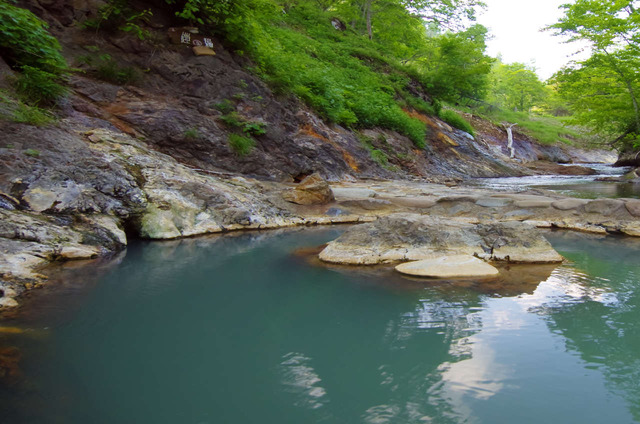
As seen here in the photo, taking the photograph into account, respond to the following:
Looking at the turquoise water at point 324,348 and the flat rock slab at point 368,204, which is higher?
the flat rock slab at point 368,204

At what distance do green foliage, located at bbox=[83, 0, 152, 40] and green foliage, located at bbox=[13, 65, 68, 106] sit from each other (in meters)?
3.13

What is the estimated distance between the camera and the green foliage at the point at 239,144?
9102 millimetres

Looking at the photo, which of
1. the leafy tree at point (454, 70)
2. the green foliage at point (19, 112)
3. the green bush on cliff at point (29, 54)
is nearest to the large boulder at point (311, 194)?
the green foliage at point (19, 112)

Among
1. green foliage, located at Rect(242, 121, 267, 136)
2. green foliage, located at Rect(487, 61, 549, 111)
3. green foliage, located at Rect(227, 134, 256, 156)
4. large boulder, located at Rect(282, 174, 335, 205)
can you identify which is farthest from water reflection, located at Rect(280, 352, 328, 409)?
green foliage, located at Rect(487, 61, 549, 111)

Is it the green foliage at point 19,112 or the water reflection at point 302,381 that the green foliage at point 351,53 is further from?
the water reflection at point 302,381

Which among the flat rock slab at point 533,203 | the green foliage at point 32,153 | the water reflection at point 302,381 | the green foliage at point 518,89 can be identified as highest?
the green foliage at point 518,89

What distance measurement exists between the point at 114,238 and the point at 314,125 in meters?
7.55

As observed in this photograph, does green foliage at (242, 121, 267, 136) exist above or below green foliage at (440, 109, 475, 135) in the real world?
below

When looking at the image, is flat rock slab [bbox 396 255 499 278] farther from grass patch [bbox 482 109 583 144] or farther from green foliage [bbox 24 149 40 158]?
grass patch [bbox 482 109 583 144]

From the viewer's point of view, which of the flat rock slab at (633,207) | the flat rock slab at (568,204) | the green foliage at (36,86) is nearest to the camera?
the green foliage at (36,86)

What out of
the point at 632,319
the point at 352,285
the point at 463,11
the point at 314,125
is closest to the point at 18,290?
the point at 352,285

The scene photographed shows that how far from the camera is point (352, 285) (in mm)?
4020

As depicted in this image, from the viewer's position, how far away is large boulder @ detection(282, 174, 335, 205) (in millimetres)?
7941

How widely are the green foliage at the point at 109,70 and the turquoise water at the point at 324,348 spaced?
6106mm
